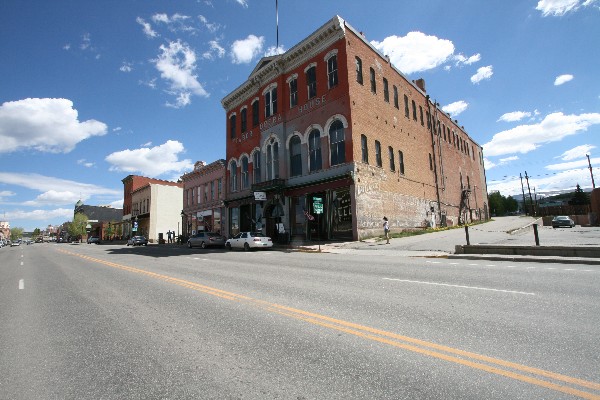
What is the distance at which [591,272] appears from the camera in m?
8.35

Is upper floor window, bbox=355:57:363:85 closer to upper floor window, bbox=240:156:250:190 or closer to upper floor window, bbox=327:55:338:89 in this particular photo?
upper floor window, bbox=327:55:338:89

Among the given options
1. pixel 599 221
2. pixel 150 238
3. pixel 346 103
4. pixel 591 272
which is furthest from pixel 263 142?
pixel 599 221

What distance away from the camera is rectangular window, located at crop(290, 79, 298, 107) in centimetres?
2731

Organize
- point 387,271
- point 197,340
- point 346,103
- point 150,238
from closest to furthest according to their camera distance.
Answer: point 197,340 → point 387,271 → point 346,103 → point 150,238

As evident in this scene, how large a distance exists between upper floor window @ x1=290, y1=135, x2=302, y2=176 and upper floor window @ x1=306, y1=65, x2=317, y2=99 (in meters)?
3.75

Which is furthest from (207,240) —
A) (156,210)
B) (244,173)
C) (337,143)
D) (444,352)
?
(156,210)

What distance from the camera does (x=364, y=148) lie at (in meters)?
24.1

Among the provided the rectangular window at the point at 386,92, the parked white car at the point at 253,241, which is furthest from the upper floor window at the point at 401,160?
the parked white car at the point at 253,241

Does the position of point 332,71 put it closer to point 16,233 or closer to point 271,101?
point 271,101

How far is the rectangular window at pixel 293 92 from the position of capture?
89.6 ft

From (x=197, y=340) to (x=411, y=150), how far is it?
30.6m

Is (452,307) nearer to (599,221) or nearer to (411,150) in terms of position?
(411,150)

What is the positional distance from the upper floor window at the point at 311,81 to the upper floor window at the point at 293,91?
1416 mm

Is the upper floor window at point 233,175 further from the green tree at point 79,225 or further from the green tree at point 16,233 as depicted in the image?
the green tree at point 16,233
